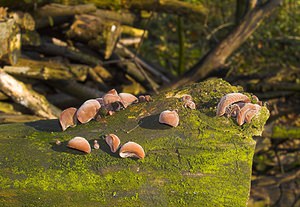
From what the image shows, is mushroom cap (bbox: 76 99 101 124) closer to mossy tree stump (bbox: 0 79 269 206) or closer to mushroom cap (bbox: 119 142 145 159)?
mossy tree stump (bbox: 0 79 269 206)

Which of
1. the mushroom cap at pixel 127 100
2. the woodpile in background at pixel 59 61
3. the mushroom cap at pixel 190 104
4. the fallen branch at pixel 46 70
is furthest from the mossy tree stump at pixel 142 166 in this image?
the fallen branch at pixel 46 70

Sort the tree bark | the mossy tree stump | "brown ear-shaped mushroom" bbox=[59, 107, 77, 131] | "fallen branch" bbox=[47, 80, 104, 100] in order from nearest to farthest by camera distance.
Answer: the mossy tree stump < "brown ear-shaped mushroom" bbox=[59, 107, 77, 131] < "fallen branch" bbox=[47, 80, 104, 100] < the tree bark

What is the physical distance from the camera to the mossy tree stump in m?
2.28

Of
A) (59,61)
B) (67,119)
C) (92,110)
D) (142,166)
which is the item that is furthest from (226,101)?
(59,61)

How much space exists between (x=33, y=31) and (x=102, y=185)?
370 cm

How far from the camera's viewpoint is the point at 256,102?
8.48 ft

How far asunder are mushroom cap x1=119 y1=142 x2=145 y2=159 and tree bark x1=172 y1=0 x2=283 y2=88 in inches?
169

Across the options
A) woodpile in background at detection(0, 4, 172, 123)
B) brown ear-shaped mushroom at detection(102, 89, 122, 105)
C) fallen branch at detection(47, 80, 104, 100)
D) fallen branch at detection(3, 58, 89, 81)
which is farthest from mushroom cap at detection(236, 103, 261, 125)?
fallen branch at detection(47, 80, 104, 100)

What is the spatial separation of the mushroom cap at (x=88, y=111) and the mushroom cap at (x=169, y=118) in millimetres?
332

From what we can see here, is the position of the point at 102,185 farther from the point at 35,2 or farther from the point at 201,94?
the point at 35,2

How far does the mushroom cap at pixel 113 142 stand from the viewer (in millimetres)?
2328

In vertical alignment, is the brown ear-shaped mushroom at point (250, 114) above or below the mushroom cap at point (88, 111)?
above

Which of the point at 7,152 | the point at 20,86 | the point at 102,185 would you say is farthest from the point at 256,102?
the point at 20,86

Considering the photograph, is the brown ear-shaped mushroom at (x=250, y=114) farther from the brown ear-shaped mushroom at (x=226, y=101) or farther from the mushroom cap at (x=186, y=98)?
the mushroom cap at (x=186, y=98)
